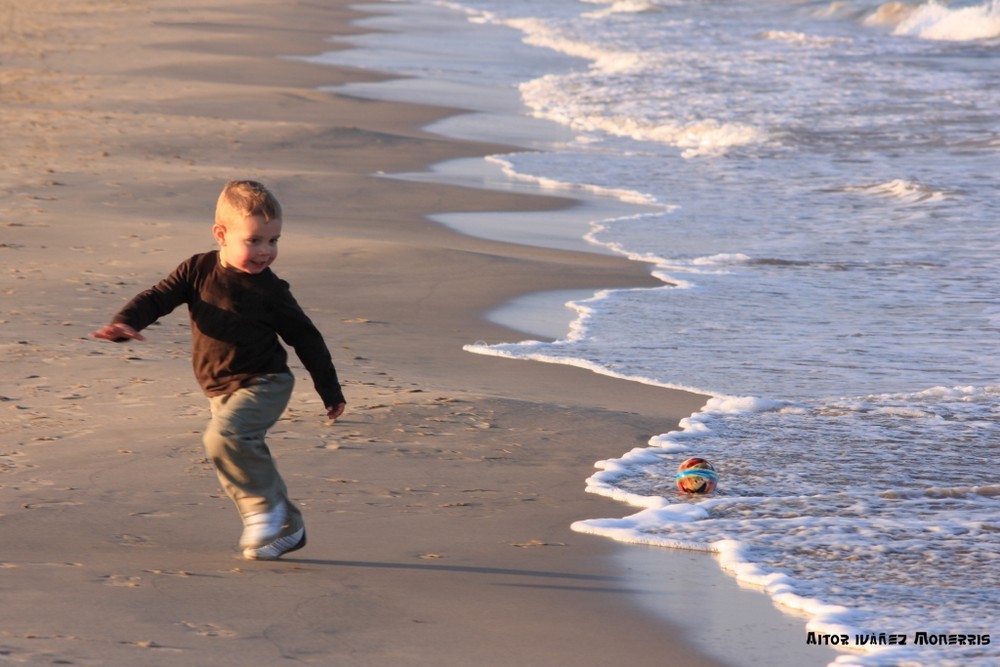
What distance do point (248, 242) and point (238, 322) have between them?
0.78 feet

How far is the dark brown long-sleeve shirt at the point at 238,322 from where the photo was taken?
14.0ft

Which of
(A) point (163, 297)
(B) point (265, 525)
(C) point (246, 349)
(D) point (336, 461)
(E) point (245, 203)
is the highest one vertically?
(E) point (245, 203)

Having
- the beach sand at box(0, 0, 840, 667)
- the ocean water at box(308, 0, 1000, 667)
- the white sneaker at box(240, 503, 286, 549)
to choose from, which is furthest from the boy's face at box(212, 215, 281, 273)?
the ocean water at box(308, 0, 1000, 667)

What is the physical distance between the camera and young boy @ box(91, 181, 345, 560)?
4238mm

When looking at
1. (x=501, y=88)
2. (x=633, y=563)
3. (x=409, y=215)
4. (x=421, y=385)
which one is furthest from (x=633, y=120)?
(x=633, y=563)

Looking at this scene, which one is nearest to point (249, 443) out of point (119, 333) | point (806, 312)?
point (119, 333)

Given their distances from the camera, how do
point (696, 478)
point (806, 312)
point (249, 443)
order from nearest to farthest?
point (249, 443), point (696, 478), point (806, 312)

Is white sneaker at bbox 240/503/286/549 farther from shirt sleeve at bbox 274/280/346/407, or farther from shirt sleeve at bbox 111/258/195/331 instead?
shirt sleeve at bbox 111/258/195/331

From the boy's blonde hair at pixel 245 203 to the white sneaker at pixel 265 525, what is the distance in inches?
32.6

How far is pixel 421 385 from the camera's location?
21.0 feet

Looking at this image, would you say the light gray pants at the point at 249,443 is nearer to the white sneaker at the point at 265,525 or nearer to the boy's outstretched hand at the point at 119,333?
the white sneaker at the point at 265,525

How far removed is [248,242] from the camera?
4.20 metres

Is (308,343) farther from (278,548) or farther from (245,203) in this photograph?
(278,548)

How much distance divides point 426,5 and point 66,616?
40.1 m
